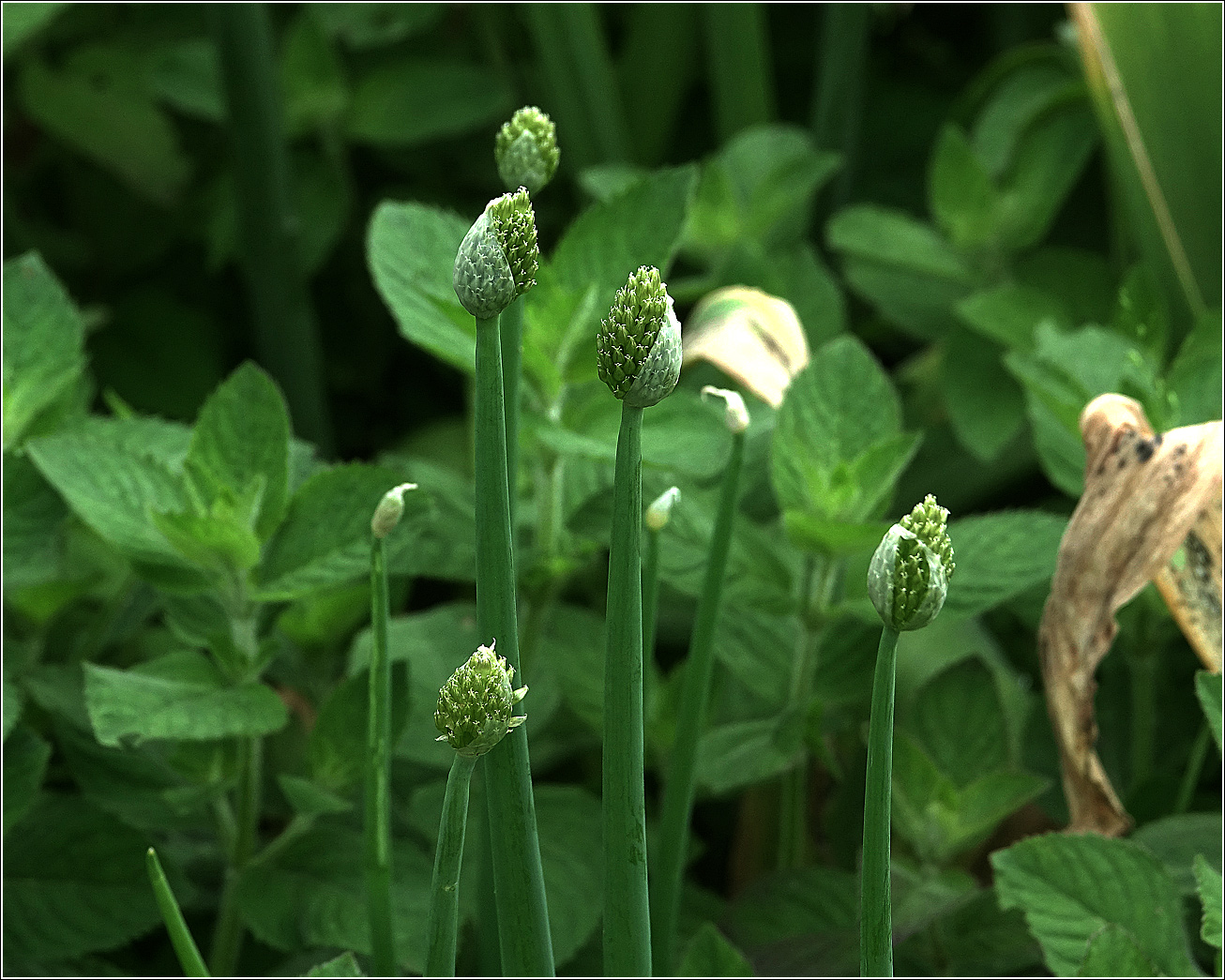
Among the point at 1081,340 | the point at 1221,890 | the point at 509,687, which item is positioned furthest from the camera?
the point at 1081,340

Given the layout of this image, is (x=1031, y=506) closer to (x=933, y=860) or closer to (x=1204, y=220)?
(x=1204, y=220)

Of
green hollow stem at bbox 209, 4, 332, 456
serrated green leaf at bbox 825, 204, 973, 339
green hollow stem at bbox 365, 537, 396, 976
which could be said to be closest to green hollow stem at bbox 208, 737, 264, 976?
green hollow stem at bbox 365, 537, 396, 976

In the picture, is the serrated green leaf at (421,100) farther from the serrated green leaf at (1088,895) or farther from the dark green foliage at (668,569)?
the serrated green leaf at (1088,895)

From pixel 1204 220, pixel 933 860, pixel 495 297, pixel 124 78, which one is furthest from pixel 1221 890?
pixel 124 78

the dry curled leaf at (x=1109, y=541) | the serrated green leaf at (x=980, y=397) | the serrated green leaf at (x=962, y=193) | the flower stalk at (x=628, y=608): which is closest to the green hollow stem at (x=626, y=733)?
the flower stalk at (x=628, y=608)

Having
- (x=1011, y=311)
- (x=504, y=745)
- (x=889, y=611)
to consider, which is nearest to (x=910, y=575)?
(x=889, y=611)
